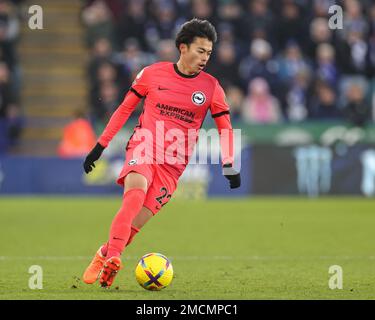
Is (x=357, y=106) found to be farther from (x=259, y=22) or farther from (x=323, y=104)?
(x=259, y=22)

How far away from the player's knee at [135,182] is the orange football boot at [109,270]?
1.89 ft

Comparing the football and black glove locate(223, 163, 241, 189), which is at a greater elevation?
black glove locate(223, 163, 241, 189)

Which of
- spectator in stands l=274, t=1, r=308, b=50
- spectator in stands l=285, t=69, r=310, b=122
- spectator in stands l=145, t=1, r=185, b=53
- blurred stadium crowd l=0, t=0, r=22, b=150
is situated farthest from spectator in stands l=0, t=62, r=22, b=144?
spectator in stands l=274, t=1, r=308, b=50

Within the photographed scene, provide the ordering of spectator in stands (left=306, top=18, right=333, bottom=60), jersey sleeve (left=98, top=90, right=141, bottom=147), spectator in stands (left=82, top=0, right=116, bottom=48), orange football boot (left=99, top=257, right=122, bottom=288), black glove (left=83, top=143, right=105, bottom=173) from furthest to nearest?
1. spectator in stands (left=82, top=0, right=116, bottom=48)
2. spectator in stands (left=306, top=18, right=333, bottom=60)
3. jersey sleeve (left=98, top=90, right=141, bottom=147)
4. black glove (left=83, top=143, right=105, bottom=173)
5. orange football boot (left=99, top=257, right=122, bottom=288)

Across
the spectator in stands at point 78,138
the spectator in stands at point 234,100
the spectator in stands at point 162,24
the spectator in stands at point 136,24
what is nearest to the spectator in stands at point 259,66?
the spectator in stands at point 234,100

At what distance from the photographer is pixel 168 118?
7.87 metres

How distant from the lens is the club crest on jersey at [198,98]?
7.88 m

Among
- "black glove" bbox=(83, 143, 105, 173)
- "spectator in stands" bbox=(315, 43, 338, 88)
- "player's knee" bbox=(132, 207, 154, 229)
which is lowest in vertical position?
"player's knee" bbox=(132, 207, 154, 229)

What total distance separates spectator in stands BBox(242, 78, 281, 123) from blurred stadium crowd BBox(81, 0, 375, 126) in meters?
0.02

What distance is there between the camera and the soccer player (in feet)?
25.5

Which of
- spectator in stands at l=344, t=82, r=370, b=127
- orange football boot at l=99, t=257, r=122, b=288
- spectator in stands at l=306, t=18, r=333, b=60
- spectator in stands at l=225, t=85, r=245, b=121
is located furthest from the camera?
spectator in stands at l=306, t=18, r=333, b=60

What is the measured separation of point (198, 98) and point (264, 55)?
12383 mm

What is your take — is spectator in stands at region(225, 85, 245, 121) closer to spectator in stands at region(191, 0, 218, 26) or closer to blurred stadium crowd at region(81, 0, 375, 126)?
blurred stadium crowd at region(81, 0, 375, 126)

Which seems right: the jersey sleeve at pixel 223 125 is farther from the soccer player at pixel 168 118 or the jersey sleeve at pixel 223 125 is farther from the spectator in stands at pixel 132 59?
the spectator in stands at pixel 132 59
